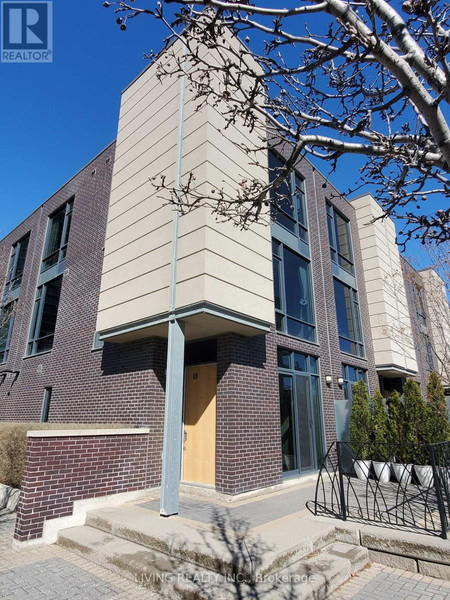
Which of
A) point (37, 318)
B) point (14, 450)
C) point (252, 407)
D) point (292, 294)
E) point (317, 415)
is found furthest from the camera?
point (37, 318)

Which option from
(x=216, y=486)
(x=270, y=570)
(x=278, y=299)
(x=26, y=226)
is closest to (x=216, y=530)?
(x=270, y=570)

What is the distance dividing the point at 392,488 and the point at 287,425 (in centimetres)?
248

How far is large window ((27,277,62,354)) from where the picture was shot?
12008 mm

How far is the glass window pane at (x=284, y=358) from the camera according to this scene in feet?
28.3

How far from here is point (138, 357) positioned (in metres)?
7.73

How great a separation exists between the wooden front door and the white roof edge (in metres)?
1.09

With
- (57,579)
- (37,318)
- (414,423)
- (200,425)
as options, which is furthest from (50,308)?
(414,423)

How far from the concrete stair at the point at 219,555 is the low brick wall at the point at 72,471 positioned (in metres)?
0.47

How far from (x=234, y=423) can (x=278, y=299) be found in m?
3.46

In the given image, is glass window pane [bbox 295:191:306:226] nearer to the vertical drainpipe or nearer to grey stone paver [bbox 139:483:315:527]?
the vertical drainpipe

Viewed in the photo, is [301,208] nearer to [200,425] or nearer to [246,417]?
[246,417]

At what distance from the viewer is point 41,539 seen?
5.11 m

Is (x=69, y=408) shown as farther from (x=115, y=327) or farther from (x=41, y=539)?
(x=41, y=539)

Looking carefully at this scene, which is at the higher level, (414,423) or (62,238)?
(62,238)
